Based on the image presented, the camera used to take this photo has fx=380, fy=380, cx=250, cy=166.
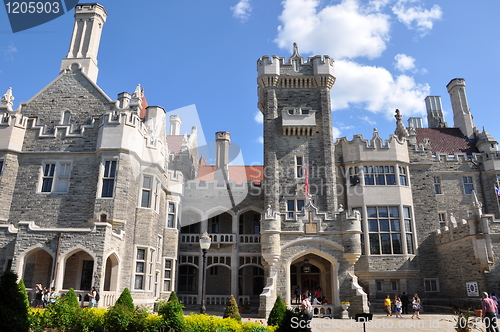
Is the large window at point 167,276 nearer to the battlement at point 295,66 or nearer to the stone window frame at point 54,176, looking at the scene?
the stone window frame at point 54,176

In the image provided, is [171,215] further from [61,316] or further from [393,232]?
[393,232]

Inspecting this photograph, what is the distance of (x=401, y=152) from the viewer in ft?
92.6

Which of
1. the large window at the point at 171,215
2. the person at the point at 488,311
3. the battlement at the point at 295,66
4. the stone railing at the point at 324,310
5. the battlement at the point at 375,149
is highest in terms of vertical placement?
Result: the battlement at the point at 295,66

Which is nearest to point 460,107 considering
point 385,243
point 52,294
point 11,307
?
point 385,243

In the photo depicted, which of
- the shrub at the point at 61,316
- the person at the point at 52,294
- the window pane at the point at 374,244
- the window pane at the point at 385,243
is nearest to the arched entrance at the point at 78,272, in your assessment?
the person at the point at 52,294

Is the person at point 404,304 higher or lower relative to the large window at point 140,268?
lower

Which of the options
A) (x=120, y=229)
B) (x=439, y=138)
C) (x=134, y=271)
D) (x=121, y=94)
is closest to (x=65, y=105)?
(x=121, y=94)

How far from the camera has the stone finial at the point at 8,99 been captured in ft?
77.4

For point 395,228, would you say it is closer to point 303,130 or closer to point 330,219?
point 330,219

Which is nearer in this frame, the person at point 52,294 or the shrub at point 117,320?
the shrub at point 117,320

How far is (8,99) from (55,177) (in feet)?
21.5

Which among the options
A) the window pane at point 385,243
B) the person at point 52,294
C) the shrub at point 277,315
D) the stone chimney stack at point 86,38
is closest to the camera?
the shrub at point 277,315

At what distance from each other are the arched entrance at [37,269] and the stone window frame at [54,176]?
12.5 ft

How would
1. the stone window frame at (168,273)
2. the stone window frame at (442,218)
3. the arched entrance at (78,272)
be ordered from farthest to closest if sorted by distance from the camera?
A: the stone window frame at (442,218) < the stone window frame at (168,273) < the arched entrance at (78,272)
